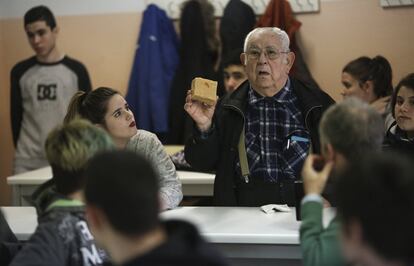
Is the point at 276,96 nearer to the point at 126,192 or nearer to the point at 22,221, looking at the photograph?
the point at 22,221

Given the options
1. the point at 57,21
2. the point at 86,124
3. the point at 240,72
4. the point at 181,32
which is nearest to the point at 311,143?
the point at 86,124

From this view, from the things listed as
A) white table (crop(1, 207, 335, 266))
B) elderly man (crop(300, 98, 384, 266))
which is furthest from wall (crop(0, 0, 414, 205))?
elderly man (crop(300, 98, 384, 266))

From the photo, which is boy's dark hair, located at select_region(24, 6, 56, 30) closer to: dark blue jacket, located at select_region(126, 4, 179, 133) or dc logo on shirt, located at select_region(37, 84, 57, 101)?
dc logo on shirt, located at select_region(37, 84, 57, 101)

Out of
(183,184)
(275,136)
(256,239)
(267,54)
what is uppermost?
(267,54)

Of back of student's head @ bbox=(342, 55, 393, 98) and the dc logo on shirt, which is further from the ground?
back of student's head @ bbox=(342, 55, 393, 98)

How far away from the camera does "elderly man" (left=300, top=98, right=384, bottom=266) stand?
190 cm

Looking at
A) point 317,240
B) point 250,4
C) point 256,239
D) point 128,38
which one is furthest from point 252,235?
point 128,38

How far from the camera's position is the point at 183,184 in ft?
13.0

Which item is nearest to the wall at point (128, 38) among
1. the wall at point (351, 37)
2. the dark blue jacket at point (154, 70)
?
the wall at point (351, 37)

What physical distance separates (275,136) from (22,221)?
48.5 inches

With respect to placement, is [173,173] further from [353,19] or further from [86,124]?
[353,19]

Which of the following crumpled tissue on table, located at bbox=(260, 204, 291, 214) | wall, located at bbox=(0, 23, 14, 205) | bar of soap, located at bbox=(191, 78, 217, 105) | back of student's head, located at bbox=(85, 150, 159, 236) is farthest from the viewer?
wall, located at bbox=(0, 23, 14, 205)

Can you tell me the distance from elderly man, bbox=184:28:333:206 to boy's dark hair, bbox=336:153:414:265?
177 centimetres

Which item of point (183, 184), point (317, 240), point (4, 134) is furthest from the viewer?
point (4, 134)
